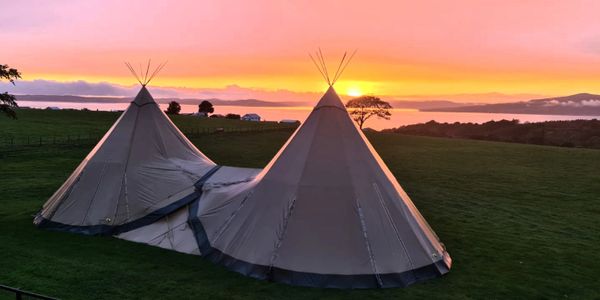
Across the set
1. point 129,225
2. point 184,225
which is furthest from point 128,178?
point 184,225

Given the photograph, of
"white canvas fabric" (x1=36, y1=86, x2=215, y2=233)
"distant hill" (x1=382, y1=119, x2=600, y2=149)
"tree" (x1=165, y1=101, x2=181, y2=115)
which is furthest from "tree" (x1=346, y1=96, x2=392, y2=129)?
"white canvas fabric" (x1=36, y1=86, x2=215, y2=233)

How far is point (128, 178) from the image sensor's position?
14.4 m

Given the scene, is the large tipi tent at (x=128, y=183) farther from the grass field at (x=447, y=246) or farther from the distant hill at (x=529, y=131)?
the distant hill at (x=529, y=131)

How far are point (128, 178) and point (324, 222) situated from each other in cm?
758

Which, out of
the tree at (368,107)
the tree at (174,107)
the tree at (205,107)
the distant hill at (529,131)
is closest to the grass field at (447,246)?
the distant hill at (529,131)

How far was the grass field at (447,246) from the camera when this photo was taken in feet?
32.1

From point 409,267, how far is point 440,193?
13983mm

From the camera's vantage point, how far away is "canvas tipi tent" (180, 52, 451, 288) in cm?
1012

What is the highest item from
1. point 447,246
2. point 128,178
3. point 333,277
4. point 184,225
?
point 128,178

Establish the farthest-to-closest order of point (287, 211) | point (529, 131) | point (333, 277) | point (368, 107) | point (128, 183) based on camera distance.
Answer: point (368, 107), point (529, 131), point (128, 183), point (287, 211), point (333, 277)

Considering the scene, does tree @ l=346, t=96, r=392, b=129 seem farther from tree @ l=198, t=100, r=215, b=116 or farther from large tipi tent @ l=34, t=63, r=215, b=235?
large tipi tent @ l=34, t=63, r=215, b=235

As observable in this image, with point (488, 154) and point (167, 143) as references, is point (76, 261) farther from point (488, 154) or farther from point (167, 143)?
point (488, 154)

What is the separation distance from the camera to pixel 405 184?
26.1 metres

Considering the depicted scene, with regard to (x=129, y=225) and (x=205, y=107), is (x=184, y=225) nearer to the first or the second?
(x=129, y=225)
